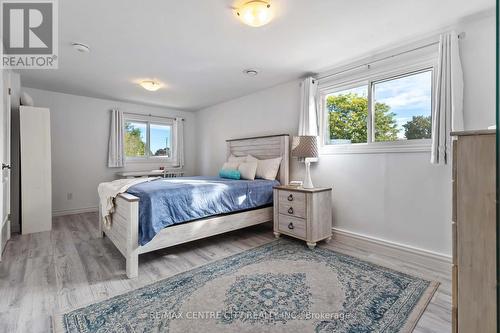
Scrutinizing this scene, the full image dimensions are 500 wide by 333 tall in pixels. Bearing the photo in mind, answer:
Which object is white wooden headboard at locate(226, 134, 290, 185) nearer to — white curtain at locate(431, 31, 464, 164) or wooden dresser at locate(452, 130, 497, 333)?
white curtain at locate(431, 31, 464, 164)

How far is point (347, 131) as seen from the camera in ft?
10.2

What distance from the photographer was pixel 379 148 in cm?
273

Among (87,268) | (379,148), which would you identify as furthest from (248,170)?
(87,268)

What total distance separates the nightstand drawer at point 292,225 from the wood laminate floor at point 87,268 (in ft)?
0.88

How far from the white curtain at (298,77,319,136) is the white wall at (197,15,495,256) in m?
0.25

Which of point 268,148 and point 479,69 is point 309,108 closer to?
point 268,148

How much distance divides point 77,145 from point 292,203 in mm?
4180

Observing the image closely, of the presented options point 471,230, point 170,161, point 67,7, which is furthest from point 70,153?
point 471,230

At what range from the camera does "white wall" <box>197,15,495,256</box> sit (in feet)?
6.77

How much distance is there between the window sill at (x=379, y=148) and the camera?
243cm

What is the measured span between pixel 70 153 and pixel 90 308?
150 inches

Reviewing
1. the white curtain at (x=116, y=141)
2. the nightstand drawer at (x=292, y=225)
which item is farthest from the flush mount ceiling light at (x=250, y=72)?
the white curtain at (x=116, y=141)

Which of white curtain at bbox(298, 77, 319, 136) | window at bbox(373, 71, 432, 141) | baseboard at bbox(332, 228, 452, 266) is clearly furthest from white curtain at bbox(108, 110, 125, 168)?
window at bbox(373, 71, 432, 141)

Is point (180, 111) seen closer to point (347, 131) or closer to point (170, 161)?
point (170, 161)
